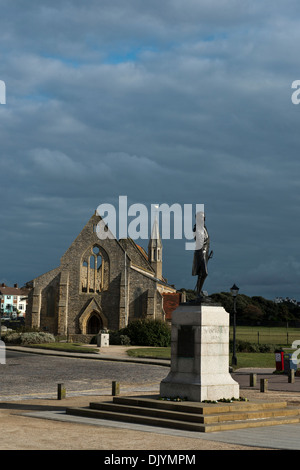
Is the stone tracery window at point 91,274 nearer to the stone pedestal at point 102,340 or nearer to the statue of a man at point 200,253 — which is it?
the stone pedestal at point 102,340

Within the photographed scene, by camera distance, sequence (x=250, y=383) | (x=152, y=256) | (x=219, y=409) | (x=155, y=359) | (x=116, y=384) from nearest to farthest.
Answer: (x=219, y=409) → (x=116, y=384) → (x=250, y=383) → (x=155, y=359) → (x=152, y=256)

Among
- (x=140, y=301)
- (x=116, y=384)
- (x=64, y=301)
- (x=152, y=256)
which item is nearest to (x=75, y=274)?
(x=64, y=301)

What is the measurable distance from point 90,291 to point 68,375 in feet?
124

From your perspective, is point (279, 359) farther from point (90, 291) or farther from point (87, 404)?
point (90, 291)

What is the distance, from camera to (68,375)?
26.7 m

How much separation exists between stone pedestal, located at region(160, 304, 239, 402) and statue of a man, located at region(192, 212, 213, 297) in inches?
53.6

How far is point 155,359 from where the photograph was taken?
35.4 metres

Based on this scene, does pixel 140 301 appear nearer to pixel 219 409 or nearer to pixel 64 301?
pixel 64 301

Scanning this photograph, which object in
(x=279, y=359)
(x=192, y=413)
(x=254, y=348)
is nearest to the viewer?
(x=192, y=413)

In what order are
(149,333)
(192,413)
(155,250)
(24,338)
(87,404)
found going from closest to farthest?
(192,413), (87,404), (24,338), (149,333), (155,250)

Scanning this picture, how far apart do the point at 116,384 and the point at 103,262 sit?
4415 cm

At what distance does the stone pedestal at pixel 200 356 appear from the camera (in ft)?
49.8

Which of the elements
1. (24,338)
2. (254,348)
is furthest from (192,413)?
(24,338)

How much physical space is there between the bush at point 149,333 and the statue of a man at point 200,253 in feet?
112
